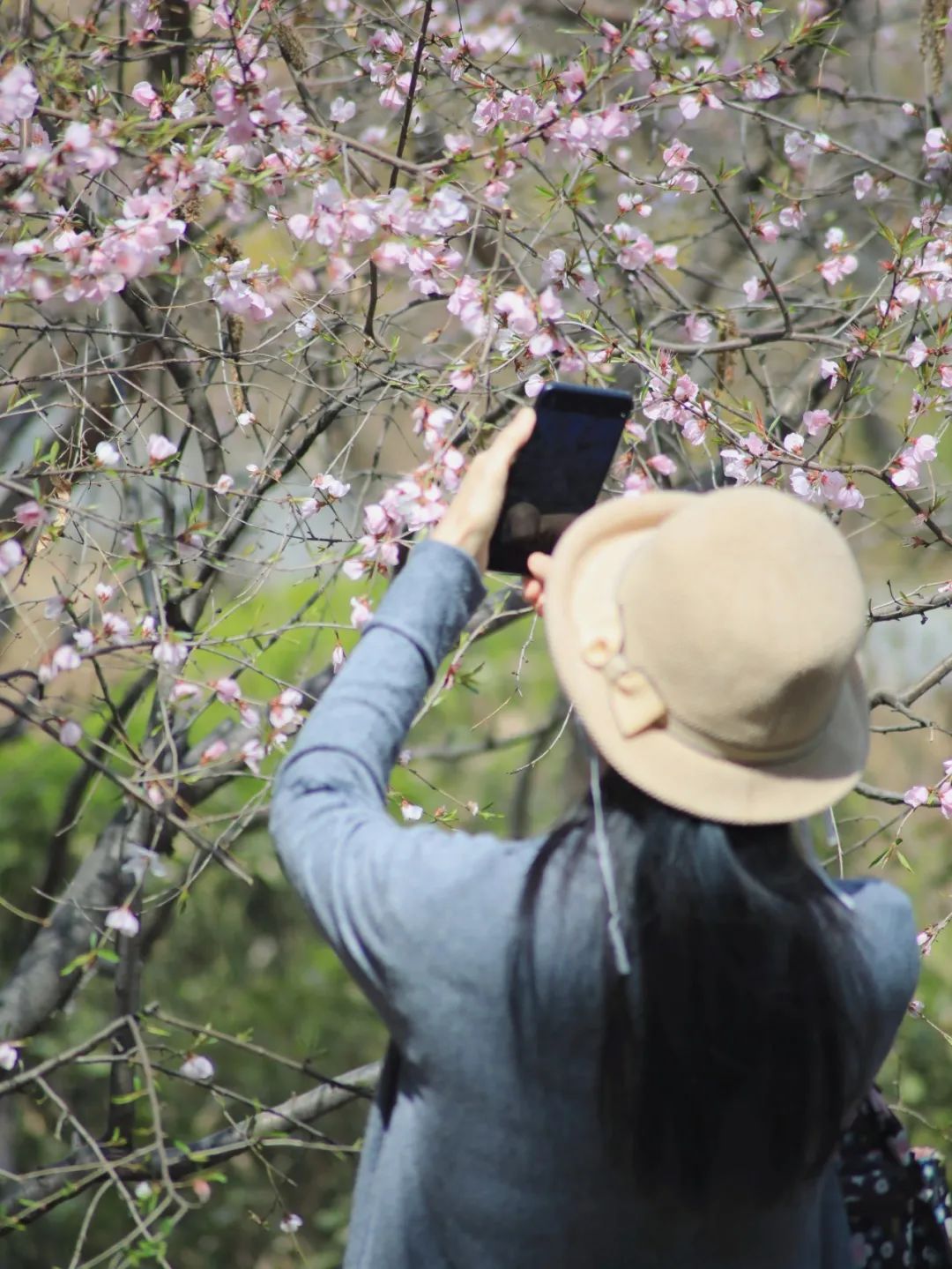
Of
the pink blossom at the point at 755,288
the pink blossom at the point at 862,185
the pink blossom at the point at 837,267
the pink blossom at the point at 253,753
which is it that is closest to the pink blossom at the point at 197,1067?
the pink blossom at the point at 253,753

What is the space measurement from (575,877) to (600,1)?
4358mm

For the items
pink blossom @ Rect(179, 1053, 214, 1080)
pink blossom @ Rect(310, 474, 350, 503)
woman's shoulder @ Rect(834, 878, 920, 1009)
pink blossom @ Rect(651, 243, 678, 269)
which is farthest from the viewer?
pink blossom @ Rect(651, 243, 678, 269)

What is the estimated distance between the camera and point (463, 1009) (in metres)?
1.11

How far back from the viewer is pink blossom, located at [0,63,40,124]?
1650mm

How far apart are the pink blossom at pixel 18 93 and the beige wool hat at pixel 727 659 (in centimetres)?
104

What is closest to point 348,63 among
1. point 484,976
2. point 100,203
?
point 100,203

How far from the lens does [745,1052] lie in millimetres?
1082

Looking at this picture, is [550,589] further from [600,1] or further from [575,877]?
[600,1]

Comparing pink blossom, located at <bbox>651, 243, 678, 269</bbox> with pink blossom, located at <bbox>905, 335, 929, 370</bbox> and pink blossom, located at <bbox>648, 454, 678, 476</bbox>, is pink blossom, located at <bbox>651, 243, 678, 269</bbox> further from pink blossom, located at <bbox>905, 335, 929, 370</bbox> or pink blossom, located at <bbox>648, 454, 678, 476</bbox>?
pink blossom, located at <bbox>905, 335, 929, 370</bbox>

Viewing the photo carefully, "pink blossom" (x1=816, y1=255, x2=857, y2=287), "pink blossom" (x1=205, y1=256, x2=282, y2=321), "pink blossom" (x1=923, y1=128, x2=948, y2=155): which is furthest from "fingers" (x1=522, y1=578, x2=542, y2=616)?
"pink blossom" (x1=923, y1=128, x2=948, y2=155)

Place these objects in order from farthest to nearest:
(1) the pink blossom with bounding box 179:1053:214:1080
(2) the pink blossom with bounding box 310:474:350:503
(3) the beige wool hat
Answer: (1) the pink blossom with bounding box 179:1053:214:1080
(2) the pink blossom with bounding box 310:474:350:503
(3) the beige wool hat

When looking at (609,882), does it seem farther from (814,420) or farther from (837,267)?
(837,267)

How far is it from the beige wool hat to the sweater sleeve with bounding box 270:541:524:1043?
0.15m

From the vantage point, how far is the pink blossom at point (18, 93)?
165 centimetres
